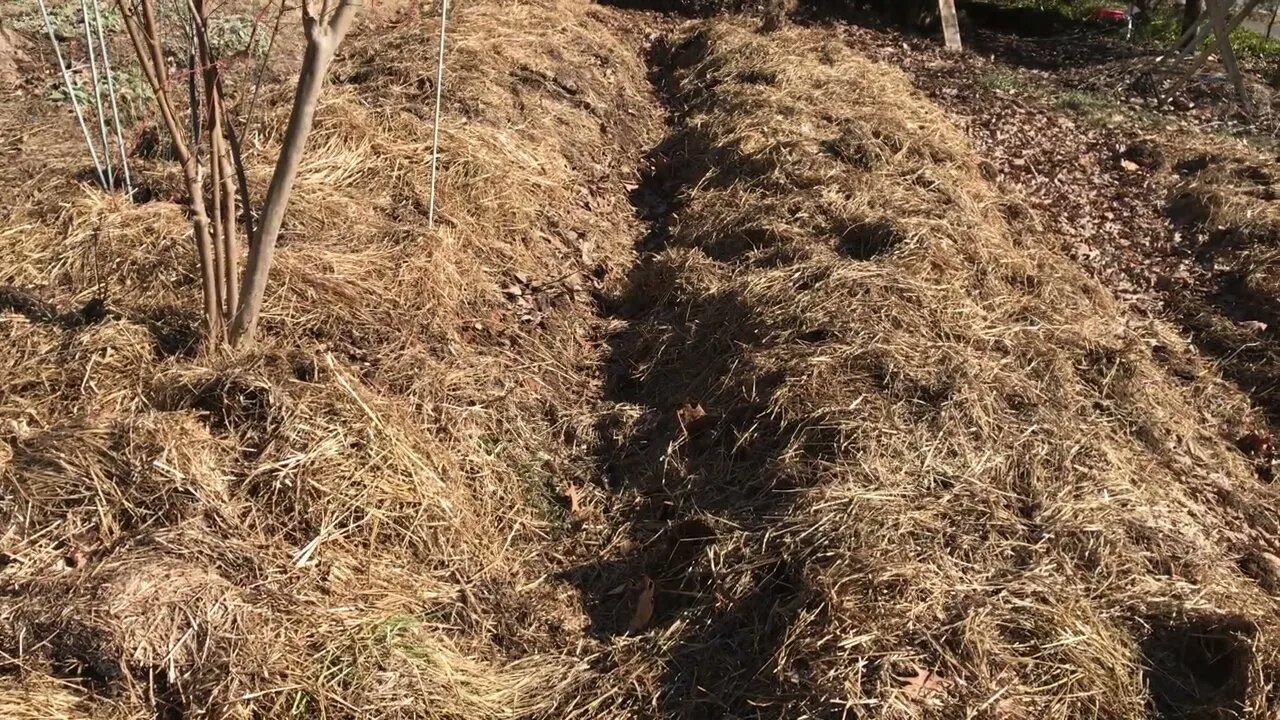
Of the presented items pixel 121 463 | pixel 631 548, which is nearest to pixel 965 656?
pixel 631 548

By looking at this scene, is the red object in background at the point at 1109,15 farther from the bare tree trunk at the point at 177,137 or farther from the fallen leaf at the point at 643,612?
the bare tree trunk at the point at 177,137

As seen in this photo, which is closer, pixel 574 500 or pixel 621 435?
pixel 574 500

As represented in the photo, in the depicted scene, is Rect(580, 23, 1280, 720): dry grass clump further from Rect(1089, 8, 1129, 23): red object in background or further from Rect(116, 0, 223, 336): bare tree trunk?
Rect(1089, 8, 1129, 23): red object in background

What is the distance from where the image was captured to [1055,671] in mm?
2518

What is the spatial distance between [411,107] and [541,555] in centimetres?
324

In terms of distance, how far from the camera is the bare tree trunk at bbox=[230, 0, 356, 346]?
2.70 meters

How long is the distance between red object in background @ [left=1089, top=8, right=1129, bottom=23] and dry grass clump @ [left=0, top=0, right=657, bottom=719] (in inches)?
340

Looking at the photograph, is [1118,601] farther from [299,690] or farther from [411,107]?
[411,107]

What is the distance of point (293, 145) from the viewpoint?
9.32 feet

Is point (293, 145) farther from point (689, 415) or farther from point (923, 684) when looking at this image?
point (923, 684)

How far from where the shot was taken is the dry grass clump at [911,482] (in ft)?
8.37

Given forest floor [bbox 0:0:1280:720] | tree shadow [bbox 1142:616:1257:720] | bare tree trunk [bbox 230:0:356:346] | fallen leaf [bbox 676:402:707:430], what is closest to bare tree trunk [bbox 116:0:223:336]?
bare tree trunk [bbox 230:0:356:346]

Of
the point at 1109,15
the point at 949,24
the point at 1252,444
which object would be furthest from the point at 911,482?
the point at 1109,15

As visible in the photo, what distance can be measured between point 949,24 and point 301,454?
8299mm
